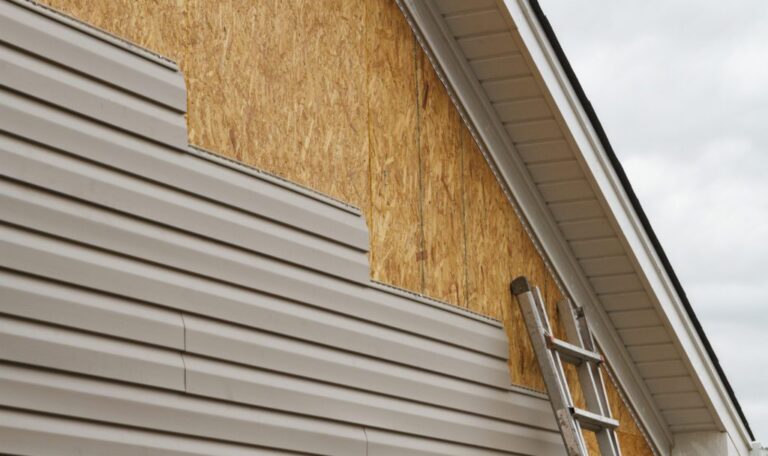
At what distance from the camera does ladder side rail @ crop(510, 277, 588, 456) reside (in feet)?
24.7

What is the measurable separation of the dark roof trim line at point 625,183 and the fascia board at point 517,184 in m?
0.56

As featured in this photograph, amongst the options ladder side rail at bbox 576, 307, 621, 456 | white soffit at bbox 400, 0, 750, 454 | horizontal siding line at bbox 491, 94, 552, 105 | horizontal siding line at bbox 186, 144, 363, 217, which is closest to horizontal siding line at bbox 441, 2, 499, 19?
white soffit at bbox 400, 0, 750, 454

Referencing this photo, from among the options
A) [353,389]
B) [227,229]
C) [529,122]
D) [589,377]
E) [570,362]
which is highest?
[529,122]

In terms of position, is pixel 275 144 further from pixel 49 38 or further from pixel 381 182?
pixel 49 38

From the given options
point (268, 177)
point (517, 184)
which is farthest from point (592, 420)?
point (268, 177)

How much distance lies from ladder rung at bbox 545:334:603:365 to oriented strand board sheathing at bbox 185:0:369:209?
75.8 inches

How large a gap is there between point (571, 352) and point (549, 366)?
42 centimetres

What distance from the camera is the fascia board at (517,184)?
298 inches

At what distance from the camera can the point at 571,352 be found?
8078mm

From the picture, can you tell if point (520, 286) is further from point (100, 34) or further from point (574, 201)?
point (100, 34)

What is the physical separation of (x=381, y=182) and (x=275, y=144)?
1.05m

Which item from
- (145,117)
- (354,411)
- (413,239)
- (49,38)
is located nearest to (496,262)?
(413,239)

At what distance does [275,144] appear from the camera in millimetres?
5926

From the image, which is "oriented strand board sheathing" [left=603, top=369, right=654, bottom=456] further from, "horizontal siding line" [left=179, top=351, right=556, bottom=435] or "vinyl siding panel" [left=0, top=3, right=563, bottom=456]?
"vinyl siding panel" [left=0, top=3, right=563, bottom=456]
